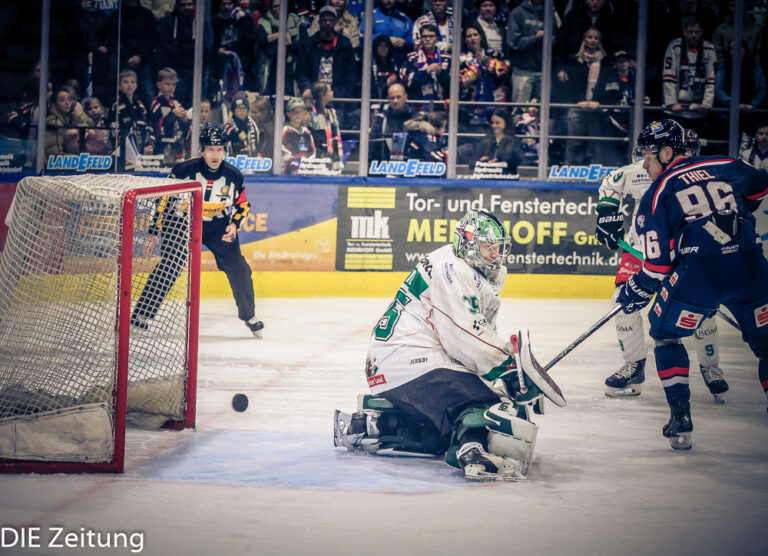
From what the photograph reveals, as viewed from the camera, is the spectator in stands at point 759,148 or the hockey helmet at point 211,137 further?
the spectator in stands at point 759,148

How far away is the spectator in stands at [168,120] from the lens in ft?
32.6

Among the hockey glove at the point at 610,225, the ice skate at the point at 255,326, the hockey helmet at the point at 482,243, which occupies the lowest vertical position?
the ice skate at the point at 255,326

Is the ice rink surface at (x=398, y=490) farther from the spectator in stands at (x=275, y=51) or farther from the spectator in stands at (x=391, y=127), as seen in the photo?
the spectator in stands at (x=275, y=51)

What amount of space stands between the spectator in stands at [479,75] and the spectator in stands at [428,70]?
168mm

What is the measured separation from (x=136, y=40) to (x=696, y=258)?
6.90 metres

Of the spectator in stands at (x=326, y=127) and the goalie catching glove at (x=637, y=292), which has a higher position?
the spectator in stands at (x=326, y=127)

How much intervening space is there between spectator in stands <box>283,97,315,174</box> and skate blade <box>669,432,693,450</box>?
6083 mm

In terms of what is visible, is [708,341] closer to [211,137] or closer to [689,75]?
[211,137]

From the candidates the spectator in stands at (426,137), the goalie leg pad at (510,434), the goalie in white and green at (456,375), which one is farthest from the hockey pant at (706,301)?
the spectator in stands at (426,137)

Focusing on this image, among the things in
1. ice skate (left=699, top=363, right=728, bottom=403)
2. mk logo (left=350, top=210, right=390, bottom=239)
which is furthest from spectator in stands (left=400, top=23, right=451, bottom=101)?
ice skate (left=699, top=363, right=728, bottom=403)

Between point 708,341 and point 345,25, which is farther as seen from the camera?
point 345,25

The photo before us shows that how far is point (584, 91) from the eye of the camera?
1032cm

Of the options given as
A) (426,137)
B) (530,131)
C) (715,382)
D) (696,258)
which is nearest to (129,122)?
(426,137)

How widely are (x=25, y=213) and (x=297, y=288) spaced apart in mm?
5507
